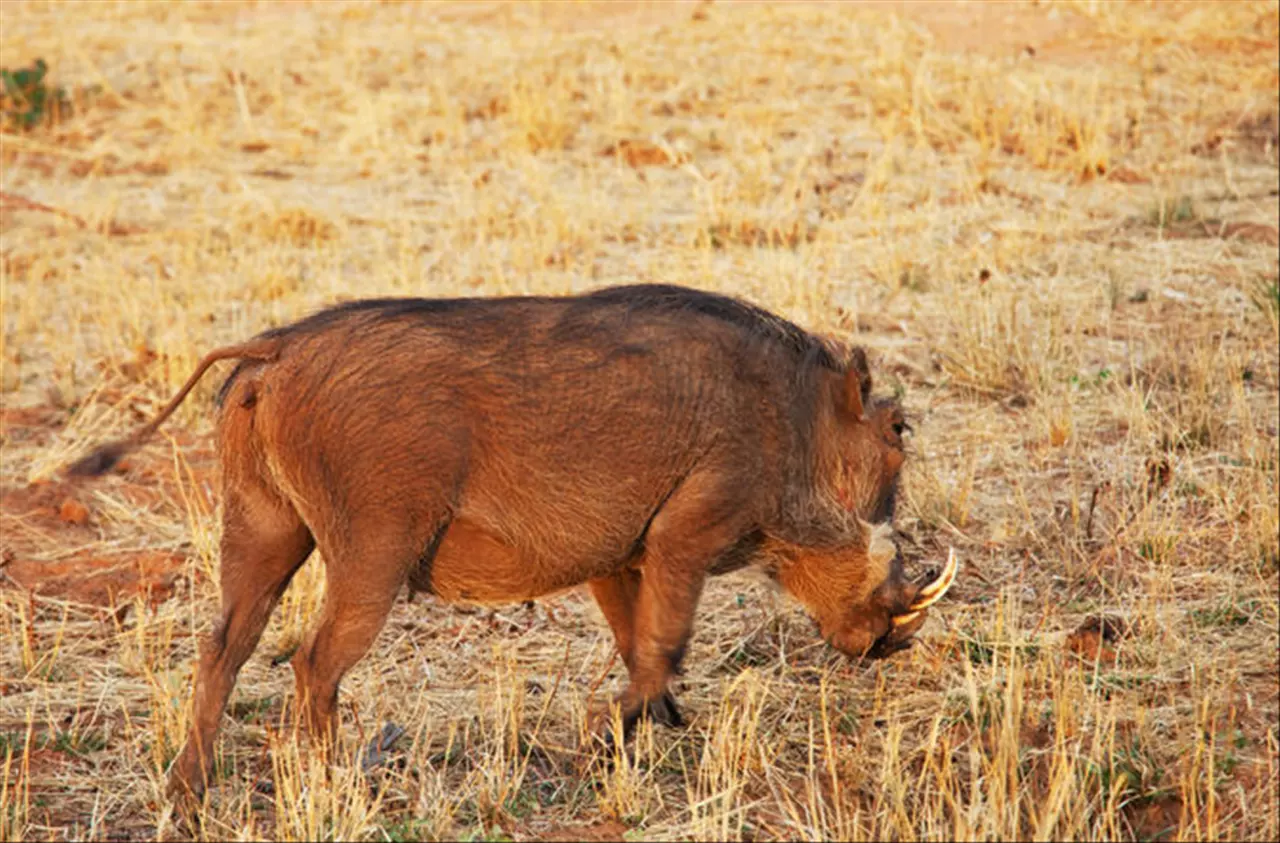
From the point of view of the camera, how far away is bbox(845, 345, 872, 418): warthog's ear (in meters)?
4.38

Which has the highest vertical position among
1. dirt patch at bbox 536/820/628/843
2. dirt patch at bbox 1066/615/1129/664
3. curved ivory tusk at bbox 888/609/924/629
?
curved ivory tusk at bbox 888/609/924/629

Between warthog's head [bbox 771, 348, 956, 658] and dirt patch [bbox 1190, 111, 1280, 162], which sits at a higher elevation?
warthog's head [bbox 771, 348, 956, 658]

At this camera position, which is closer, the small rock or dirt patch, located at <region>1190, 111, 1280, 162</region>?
the small rock

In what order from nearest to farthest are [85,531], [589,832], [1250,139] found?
[589,832]
[85,531]
[1250,139]

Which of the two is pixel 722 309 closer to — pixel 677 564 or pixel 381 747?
pixel 677 564

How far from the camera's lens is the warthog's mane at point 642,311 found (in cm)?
406

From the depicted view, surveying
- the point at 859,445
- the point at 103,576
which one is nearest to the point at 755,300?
the point at 103,576

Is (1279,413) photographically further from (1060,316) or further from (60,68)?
(60,68)

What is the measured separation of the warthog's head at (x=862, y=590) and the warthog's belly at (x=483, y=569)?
66 cm

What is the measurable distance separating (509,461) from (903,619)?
1175 mm

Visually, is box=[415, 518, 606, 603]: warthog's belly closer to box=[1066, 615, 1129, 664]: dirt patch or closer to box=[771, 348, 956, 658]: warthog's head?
box=[771, 348, 956, 658]: warthog's head

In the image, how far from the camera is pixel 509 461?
4.00 metres

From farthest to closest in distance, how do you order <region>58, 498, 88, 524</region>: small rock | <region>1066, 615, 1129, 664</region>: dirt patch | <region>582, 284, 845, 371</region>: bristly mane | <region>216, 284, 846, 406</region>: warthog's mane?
1. <region>58, 498, 88, 524</region>: small rock
2. <region>1066, 615, 1129, 664</region>: dirt patch
3. <region>582, 284, 845, 371</region>: bristly mane
4. <region>216, 284, 846, 406</region>: warthog's mane

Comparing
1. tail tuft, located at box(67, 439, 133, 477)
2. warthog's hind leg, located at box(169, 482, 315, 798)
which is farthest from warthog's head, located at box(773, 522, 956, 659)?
tail tuft, located at box(67, 439, 133, 477)
